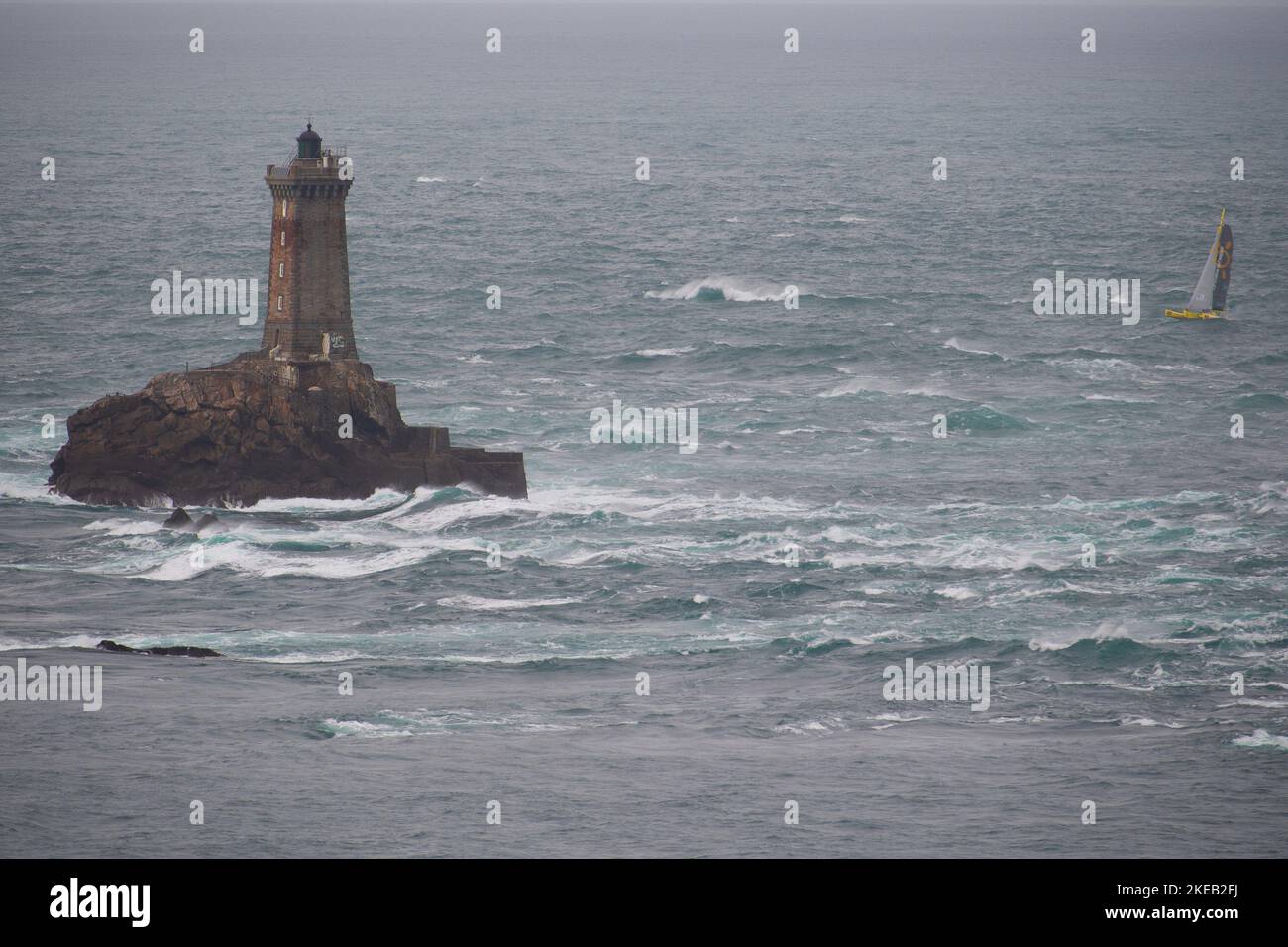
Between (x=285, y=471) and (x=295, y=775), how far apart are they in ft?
94.3

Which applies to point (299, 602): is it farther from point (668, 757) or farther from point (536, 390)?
point (536, 390)

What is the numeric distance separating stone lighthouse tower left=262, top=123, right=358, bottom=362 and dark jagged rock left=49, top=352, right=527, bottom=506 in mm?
1232

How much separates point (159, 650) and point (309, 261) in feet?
83.1

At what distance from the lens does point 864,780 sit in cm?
6606

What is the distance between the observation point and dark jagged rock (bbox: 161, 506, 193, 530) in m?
88.8

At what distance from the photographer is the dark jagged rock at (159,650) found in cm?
7475
